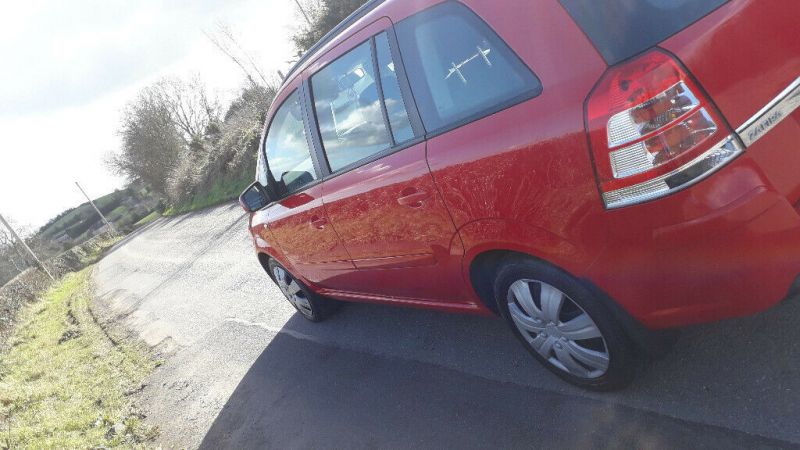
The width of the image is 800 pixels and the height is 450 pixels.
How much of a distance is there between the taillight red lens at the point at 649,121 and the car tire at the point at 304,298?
3.49 metres

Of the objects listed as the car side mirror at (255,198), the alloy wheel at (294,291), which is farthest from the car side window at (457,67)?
the alloy wheel at (294,291)

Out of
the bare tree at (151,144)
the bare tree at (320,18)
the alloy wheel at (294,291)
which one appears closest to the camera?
the alloy wheel at (294,291)

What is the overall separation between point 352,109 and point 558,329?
5.71ft

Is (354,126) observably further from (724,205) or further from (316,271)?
(724,205)

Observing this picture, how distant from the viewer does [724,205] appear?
59.2 inches

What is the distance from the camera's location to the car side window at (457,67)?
1.90 metres

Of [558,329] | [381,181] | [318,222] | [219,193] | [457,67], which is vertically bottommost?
[558,329]

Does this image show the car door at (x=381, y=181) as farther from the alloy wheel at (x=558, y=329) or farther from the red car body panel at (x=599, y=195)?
the alloy wheel at (x=558, y=329)

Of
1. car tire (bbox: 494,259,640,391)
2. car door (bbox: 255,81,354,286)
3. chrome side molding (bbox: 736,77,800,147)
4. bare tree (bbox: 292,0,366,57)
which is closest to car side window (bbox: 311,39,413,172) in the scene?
car door (bbox: 255,81,354,286)

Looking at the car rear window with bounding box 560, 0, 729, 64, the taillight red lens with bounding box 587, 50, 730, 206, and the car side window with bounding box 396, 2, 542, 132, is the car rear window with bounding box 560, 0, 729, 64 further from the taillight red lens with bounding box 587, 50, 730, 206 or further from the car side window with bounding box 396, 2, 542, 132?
the car side window with bounding box 396, 2, 542, 132

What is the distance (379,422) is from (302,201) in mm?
1669

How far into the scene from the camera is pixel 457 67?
212cm

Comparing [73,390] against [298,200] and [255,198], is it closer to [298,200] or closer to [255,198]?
[255,198]

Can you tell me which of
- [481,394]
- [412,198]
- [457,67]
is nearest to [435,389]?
[481,394]
